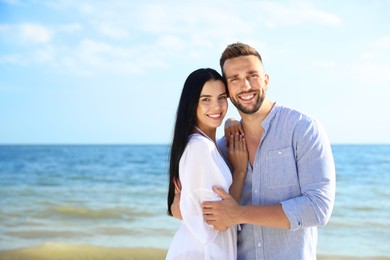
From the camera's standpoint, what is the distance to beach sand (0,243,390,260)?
7.46m

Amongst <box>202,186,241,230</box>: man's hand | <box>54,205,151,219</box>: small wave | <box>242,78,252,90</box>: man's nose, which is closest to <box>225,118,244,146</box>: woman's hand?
<box>242,78,252,90</box>: man's nose

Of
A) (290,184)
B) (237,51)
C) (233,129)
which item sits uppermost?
(237,51)

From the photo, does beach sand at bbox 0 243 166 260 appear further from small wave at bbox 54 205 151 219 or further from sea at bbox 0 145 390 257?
small wave at bbox 54 205 151 219

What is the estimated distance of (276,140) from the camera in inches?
123

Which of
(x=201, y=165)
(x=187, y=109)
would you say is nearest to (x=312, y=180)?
(x=201, y=165)

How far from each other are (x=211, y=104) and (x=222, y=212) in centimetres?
66

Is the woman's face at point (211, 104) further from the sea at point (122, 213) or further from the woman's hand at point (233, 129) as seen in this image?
the sea at point (122, 213)

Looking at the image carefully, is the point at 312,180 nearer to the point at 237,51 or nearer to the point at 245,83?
the point at 245,83

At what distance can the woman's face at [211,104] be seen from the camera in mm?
3154

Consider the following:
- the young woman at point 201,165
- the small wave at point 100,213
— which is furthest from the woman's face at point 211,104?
the small wave at point 100,213

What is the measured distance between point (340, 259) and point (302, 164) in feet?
15.9

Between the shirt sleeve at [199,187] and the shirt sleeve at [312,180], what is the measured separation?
411mm

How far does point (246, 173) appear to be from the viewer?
3203 mm

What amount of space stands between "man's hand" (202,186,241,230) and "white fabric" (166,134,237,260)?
0.04m
